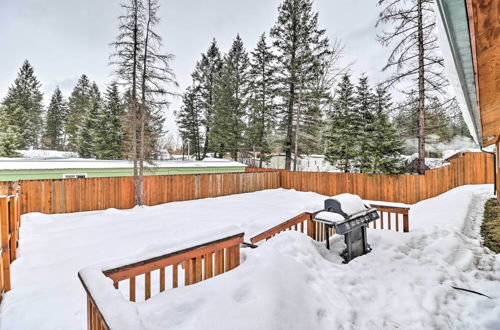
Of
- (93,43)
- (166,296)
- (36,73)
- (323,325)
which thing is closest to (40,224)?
(166,296)

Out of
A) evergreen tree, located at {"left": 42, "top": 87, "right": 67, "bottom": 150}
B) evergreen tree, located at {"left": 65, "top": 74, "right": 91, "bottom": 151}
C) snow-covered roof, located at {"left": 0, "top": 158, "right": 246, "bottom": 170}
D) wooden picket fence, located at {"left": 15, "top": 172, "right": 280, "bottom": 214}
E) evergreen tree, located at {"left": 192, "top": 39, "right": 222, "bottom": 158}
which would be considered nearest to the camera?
wooden picket fence, located at {"left": 15, "top": 172, "right": 280, "bottom": 214}

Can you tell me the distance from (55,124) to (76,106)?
10.6 ft

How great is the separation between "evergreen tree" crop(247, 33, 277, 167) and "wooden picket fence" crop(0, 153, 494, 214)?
17.9 ft

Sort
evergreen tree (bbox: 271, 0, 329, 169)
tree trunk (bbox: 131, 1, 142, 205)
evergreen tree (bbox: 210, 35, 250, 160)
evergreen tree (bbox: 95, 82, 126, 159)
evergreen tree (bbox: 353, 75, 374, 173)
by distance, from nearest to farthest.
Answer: tree trunk (bbox: 131, 1, 142, 205) → evergreen tree (bbox: 353, 75, 374, 173) → evergreen tree (bbox: 271, 0, 329, 169) → evergreen tree (bbox: 95, 82, 126, 159) → evergreen tree (bbox: 210, 35, 250, 160)

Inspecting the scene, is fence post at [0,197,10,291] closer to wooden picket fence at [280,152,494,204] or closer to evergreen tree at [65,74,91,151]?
wooden picket fence at [280,152,494,204]

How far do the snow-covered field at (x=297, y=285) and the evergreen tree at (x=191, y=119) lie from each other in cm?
1902

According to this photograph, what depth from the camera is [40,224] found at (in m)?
6.43

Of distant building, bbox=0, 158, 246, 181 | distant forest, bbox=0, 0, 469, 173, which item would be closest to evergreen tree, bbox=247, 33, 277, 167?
distant forest, bbox=0, 0, 469, 173

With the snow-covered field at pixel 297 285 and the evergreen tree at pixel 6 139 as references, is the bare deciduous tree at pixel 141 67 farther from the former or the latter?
the evergreen tree at pixel 6 139

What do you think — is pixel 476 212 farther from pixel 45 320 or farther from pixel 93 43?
pixel 93 43

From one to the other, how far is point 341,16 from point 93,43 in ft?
45.3

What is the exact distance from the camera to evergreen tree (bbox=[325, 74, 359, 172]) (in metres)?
15.0

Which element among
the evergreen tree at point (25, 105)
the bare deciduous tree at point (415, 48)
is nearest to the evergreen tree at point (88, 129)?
the evergreen tree at point (25, 105)

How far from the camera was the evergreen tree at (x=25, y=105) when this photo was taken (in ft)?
73.0
